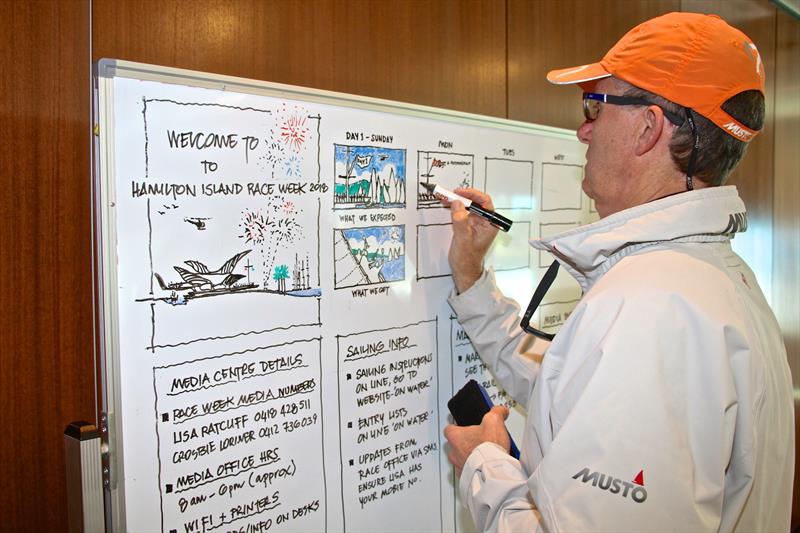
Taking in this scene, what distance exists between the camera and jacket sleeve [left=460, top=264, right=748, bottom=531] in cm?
83

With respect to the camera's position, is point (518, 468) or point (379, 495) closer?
point (518, 468)

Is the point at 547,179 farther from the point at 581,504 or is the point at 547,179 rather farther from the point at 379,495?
the point at 581,504

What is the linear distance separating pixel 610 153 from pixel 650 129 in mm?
88

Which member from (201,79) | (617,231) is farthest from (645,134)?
(201,79)

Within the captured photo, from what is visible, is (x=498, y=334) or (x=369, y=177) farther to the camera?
(x=498, y=334)

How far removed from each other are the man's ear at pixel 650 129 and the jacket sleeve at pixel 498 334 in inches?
20.4

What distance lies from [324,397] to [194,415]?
282 mm

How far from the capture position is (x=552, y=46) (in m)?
1.96

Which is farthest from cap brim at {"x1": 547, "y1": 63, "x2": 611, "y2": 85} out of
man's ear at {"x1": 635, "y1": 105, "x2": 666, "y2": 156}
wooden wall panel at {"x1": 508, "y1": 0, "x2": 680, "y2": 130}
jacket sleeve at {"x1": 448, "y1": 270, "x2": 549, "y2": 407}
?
wooden wall panel at {"x1": 508, "y1": 0, "x2": 680, "y2": 130}

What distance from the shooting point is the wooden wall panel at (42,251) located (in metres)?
1.03

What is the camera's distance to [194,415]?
1.08 m

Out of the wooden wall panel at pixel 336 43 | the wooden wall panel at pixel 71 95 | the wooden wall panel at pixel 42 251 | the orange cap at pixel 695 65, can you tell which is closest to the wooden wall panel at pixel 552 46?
the wooden wall panel at pixel 336 43

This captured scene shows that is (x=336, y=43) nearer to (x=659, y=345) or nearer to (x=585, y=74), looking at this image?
(x=585, y=74)

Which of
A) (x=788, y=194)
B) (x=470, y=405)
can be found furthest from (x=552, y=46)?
(x=788, y=194)
